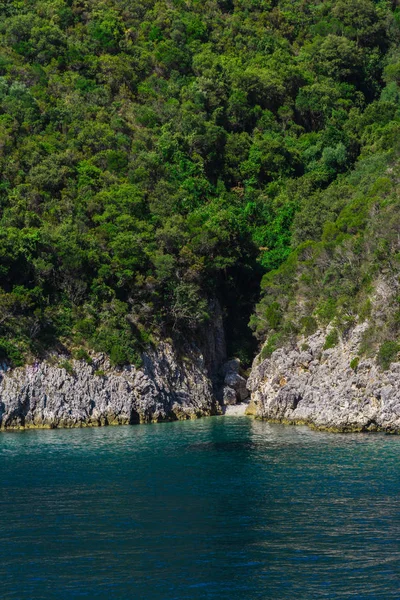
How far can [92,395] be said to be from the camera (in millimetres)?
68000

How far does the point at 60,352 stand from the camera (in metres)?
69.3

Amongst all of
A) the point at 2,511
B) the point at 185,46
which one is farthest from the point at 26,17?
the point at 2,511

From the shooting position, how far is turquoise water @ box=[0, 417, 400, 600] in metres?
25.7

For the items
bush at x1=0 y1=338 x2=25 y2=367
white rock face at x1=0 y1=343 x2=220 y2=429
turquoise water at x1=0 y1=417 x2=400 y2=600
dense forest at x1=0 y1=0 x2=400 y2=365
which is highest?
dense forest at x1=0 y1=0 x2=400 y2=365

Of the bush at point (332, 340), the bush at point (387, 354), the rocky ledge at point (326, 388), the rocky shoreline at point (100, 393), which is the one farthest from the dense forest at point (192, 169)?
the rocky ledge at point (326, 388)

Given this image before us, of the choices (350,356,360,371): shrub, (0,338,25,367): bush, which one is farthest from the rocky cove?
(0,338,25,367): bush

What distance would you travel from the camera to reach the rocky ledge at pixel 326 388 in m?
54.7

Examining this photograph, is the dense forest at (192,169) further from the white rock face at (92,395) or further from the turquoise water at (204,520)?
the turquoise water at (204,520)

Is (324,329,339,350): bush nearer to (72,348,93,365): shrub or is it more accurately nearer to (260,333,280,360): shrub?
(260,333,280,360): shrub

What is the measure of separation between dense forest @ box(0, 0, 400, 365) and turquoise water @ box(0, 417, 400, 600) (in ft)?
51.6

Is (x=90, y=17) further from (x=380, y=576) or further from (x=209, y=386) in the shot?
(x=380, y=576)

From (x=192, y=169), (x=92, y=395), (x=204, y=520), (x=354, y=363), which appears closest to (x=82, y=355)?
(x=92, y=395)

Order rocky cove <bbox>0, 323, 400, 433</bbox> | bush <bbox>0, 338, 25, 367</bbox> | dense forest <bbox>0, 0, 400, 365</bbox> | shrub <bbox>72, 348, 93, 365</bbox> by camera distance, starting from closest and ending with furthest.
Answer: rocky cove <bbox>0, 323, 400, 433</bbox>
bush <bbox>0, 338, 25, 367</bbox>
shrub <bbox>72, 348, 93, 365</bbox>
dense forest <bbox>0, 0, 400, 365</bbox>

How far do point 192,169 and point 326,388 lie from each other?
40.0m
